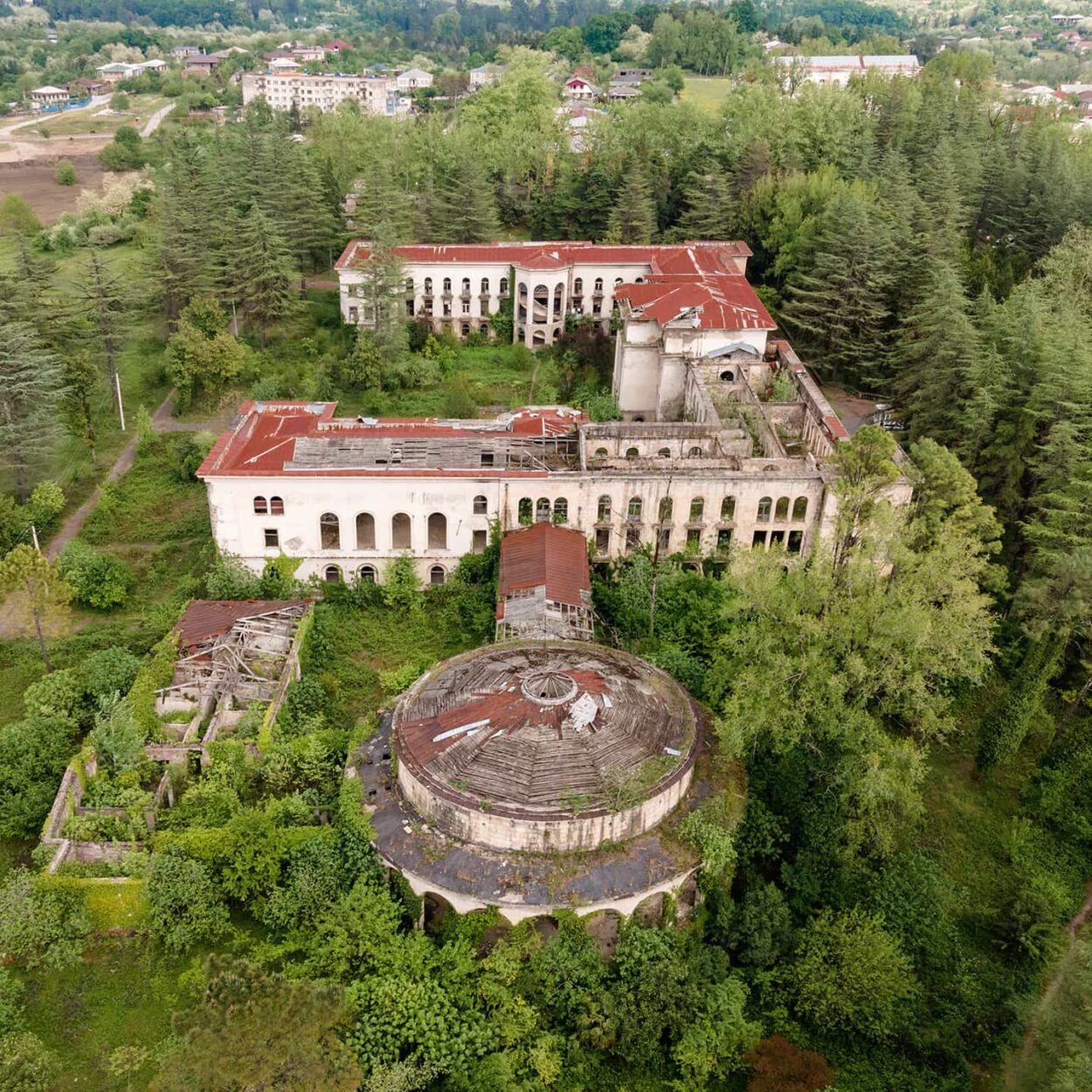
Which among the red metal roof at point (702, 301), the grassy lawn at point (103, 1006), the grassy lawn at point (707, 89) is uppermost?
the grassy lawn at point (707, 89)

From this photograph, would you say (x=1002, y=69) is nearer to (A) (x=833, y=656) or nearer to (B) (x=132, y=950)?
(A) (x=833, y=656)

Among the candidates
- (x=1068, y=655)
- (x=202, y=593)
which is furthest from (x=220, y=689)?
(x=1068, y=655)

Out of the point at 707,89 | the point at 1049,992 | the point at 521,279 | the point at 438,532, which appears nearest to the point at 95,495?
the point at 438,532

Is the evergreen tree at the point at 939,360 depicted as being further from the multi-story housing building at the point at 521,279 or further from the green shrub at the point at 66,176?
the green shrub at the point at 66,176

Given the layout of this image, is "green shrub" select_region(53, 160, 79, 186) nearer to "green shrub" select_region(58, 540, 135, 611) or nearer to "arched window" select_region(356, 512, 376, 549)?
"green shrub" select_region(58, 540, 135, 611)

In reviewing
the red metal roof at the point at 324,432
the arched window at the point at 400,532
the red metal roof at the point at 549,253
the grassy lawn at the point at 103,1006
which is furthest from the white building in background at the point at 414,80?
the grassy lawn at the point at 103,1006
